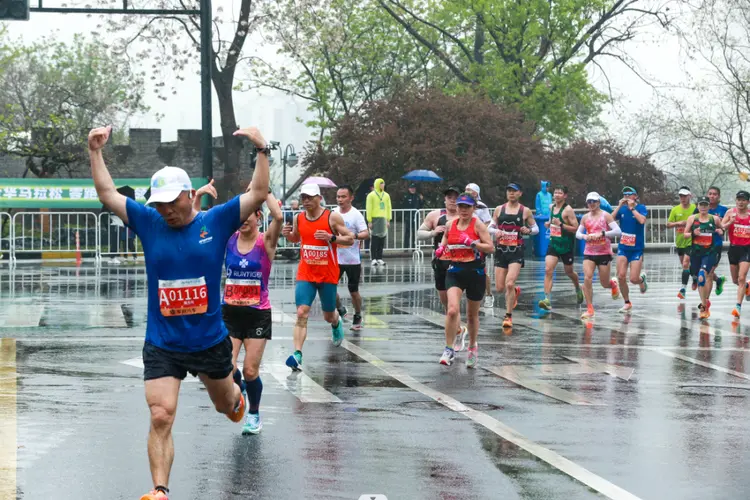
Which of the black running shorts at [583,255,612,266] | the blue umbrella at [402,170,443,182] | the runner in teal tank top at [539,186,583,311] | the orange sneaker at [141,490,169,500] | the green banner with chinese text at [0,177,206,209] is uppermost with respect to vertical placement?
the blue umbrella at [402,170,443,182]

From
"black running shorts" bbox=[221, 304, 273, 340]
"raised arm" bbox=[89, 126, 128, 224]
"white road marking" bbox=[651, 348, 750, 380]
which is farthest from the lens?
"white road marking" bbox=[651, 348, 750, 380]

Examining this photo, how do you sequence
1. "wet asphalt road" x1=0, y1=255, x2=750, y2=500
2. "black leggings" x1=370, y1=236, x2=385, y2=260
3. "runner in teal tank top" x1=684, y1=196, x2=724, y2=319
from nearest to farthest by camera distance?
"wet asphalt road" x1=0, y1=255, x2=750, y2=500 → "runner in teal tank top" x1=684, y1=196, x2=724, y2=319 → "black leggings" x1=370, y1=236, x2=385, y2=260

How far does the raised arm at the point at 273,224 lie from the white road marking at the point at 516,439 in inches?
75.2

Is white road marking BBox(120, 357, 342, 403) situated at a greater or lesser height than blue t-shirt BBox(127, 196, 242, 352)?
lesser

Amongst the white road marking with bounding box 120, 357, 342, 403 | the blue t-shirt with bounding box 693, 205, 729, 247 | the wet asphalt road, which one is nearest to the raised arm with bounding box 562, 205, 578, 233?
the wet asphalt road

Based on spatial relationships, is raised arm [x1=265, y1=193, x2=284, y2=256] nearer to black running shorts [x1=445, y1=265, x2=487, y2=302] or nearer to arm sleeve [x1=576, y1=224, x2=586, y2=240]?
black running shorts [x1=445, y1=265, x2=487, y2=302]

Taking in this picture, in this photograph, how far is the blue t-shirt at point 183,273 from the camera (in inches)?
270

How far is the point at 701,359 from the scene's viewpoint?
13570mm

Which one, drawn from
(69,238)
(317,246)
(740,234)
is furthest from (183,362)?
(69,238)

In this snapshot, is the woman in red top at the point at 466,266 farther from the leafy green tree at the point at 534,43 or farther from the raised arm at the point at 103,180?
the leafy green tree at the point at 534,43

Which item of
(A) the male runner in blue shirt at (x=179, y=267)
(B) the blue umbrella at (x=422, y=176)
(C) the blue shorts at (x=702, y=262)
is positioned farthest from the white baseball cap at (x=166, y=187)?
(B) the blue umbrella at (x=422, y=176)

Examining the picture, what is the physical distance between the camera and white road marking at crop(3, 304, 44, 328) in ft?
52.4

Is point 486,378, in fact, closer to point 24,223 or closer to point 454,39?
point 24,223

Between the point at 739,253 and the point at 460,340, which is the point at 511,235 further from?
the point at 739,253
